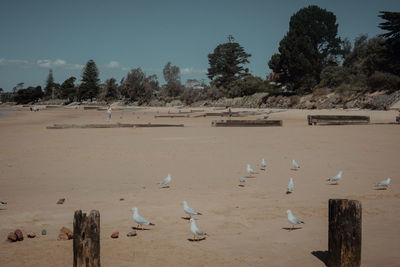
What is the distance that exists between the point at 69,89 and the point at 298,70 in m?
119

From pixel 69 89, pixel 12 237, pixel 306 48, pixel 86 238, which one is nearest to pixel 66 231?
pixel 12 237

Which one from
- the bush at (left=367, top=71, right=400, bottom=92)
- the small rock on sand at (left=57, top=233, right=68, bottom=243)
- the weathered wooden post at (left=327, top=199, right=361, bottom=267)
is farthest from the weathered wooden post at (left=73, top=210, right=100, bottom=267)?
the bush at (left=367, top=71, right=400, bottom=92)

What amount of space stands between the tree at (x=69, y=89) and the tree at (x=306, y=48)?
109043mm

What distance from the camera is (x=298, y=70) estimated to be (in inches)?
2655

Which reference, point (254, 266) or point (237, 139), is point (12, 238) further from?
point (237, 139)

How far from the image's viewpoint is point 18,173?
11.9 metres

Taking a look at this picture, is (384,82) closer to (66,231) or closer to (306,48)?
(306,48)

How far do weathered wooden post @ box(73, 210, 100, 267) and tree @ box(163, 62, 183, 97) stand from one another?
12247 cm

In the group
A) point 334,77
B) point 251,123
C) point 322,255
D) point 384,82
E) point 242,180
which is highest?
point 334,77

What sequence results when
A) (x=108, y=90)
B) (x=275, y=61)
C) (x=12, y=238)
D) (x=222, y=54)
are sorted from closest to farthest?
(x=12, y=238)
(x=275, y=61)
(x=222, y=54)
(x=108, y=90)

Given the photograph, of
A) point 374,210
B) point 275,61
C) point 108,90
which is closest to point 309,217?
point 374,210

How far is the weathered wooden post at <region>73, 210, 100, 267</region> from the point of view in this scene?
454 cm

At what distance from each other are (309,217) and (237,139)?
1281cm

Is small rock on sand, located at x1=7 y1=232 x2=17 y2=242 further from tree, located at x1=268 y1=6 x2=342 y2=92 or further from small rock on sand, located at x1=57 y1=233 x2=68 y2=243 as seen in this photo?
tree, located at x1=268 y1=6 x2=342 y2=92
